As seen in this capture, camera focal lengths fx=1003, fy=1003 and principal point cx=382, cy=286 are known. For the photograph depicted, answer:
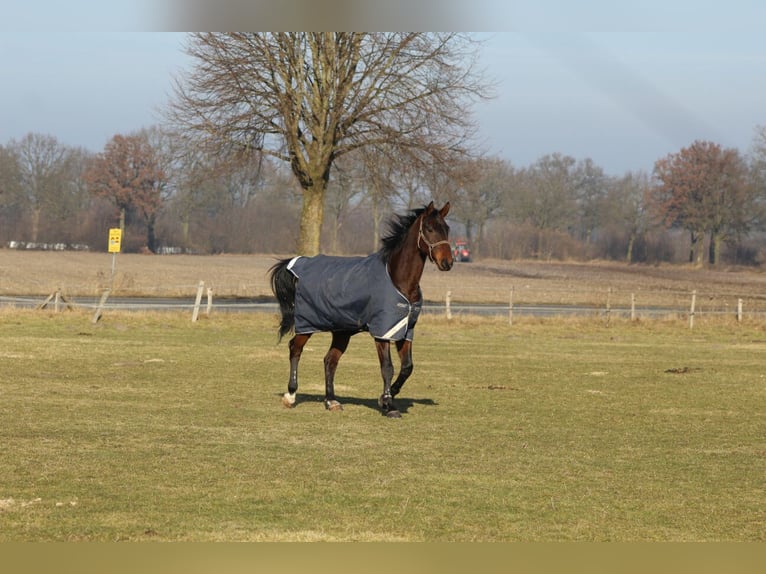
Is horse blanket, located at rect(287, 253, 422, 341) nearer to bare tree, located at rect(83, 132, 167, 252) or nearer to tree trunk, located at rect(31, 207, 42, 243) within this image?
bare tree, located at rect(83, 132, 167, 252)

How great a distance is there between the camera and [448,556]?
158cm

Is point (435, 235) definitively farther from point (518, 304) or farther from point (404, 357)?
point (518, 304)

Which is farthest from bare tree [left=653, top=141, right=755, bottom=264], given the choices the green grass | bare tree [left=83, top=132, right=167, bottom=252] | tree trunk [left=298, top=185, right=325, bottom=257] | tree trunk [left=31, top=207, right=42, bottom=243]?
the green grass

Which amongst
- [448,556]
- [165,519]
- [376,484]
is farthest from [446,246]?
[448,556]

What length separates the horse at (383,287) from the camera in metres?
11.3

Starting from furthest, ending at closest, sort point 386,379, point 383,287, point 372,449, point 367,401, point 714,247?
point 714,247 < point 367,401 < point 386,379 < point 383,287 < point 372,449

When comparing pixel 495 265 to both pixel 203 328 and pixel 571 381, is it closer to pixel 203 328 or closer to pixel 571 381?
pixel 203 328

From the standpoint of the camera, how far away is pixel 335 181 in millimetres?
36562

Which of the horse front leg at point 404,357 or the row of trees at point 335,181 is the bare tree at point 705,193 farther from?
the horse front leg at point 404,357

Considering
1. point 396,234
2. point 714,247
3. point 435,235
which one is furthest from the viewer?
point 714,247

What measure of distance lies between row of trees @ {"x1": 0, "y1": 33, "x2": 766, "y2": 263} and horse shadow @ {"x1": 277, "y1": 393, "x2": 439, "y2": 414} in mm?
12330

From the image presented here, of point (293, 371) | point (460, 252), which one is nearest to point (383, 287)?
point (293, 371)

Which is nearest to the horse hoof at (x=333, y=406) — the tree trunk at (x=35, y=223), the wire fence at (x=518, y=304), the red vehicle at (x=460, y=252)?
the wire fence at (x=518, y=304)

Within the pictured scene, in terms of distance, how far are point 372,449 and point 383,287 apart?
237 cm
